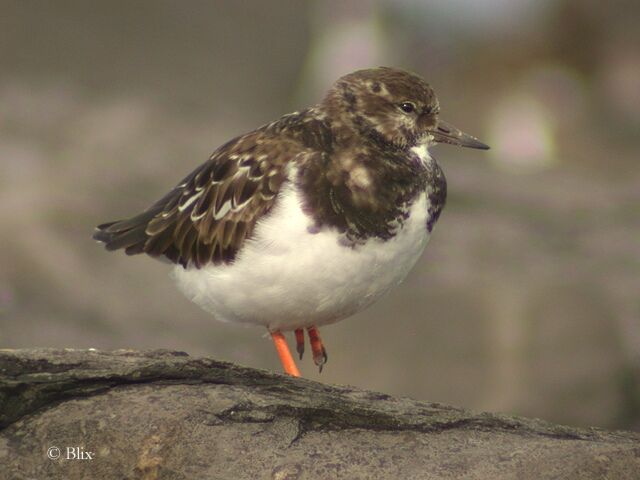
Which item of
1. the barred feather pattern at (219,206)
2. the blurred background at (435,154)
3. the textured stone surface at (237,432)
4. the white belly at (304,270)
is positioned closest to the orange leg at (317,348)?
the white belly at (304,270)

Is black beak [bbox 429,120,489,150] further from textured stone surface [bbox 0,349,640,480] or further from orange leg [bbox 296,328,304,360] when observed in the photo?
textured stone surface [bbox 0,349,640,480]

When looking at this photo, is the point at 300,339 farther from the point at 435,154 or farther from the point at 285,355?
the point at 435,154

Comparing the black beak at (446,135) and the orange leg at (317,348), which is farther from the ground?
the black beak at (446,135)

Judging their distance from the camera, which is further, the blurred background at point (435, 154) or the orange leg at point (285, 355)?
the blurred background at point (435, 154)

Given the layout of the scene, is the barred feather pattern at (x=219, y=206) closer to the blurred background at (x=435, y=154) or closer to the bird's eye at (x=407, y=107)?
the bird's eye at (x=407, y=107)

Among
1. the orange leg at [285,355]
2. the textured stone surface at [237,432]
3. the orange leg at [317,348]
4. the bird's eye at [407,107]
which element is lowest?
the textured stone surface at [237,432]

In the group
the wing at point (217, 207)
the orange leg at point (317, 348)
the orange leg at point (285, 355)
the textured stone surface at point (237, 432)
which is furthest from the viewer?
the orange leg at point (317, 348)
